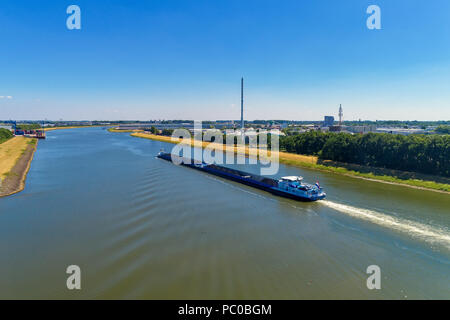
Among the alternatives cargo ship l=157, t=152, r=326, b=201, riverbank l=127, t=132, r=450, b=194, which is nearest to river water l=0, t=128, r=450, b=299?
cargo ship l=157, t=152, r=326, b=201

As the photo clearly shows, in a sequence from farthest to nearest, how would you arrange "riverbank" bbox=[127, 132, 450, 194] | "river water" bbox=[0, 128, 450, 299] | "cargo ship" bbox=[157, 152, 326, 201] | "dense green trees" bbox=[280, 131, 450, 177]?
"dense green trees" bbox=[280, 131, 450, 177], "riverbank" bbox=[127, 132, 450, 194], "cargo ship" bbox=[157, 152, 326, 201], "river water" bbox=[0, 128, 450, 299]

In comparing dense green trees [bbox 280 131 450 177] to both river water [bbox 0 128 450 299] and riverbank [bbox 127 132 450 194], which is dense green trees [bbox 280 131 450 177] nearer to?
riverbank [bbox 127 132 450 194]

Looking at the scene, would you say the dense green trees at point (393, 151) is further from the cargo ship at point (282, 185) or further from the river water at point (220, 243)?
the cargo ship at point (282, 185)

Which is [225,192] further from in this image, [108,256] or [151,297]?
[151,297]
